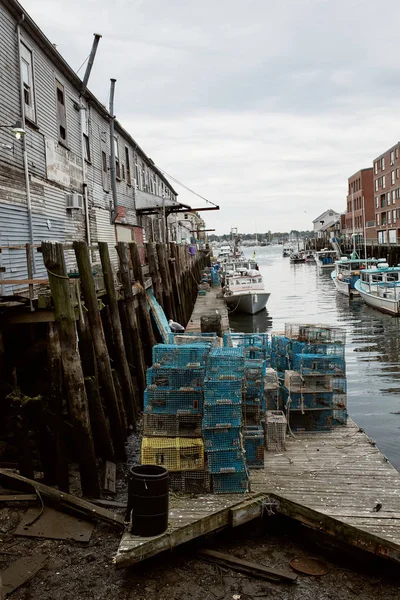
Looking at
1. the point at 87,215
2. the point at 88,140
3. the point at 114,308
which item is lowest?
the point at 114,308

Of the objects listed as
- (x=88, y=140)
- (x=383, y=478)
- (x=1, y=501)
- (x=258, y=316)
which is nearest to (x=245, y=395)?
(x=383, y=478)

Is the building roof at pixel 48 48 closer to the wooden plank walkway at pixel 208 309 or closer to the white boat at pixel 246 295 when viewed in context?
the wooden plank walkway at pixel 208 309

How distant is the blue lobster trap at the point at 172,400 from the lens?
750 centimetres

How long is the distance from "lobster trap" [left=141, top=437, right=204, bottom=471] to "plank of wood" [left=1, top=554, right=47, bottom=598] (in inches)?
70.3

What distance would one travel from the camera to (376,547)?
19.8 feet

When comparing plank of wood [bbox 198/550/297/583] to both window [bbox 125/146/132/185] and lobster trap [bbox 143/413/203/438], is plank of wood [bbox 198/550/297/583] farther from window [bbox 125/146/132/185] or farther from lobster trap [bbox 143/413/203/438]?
window [bbox 125/146/132/185]

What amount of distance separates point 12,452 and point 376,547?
581 centimetres

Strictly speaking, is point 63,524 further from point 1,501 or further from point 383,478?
point 383,478

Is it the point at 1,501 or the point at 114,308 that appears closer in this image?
the point at 1,501

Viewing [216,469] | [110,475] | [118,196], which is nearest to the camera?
[216,469]

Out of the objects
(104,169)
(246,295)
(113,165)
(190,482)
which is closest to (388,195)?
(246,295)

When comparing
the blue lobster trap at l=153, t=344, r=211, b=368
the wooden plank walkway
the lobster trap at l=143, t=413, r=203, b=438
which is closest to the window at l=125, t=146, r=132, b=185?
the wooden plank walkway

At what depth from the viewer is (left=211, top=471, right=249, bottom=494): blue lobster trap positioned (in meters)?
7.20

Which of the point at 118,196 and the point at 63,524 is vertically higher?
the point at 118,196
